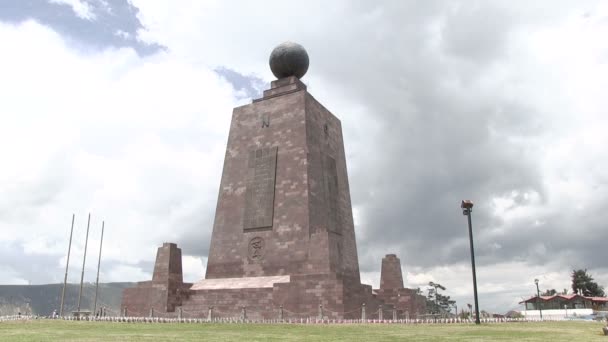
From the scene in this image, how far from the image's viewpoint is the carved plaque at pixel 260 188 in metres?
28.5

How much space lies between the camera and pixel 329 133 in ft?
106

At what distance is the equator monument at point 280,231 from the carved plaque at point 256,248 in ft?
0.19

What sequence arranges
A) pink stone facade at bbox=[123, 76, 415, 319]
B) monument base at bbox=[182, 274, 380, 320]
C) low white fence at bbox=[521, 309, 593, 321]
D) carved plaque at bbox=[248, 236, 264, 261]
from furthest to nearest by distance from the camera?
low white fence at bbox=[521, 309, 593, 321], carved plaque at bbox=[248, 236, 264, 261], pink stone facade at bbox=[123, 76, 415, 319], monument base at bbox=[182, 274, 380, 320]

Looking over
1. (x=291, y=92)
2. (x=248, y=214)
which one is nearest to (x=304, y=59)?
(x=291, y=92)

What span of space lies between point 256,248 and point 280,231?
66.6 inches

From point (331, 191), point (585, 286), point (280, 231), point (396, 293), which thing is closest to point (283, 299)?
point (280, 231)

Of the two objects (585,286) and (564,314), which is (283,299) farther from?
(585,286)

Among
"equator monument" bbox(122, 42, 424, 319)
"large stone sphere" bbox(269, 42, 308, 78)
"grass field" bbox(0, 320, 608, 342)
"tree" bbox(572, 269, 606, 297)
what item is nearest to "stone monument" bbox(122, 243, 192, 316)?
"equator monument" bbox(122, 42, 424, 319)

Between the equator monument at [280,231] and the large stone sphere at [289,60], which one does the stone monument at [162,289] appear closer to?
the equator monument at [280,231]

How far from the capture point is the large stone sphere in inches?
1233

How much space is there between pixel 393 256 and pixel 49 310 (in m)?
154

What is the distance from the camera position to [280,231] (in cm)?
2748

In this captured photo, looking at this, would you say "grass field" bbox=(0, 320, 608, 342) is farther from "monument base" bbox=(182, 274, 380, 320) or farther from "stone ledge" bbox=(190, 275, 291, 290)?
"stone ledge" bbox=(190, 275, 291, 290)

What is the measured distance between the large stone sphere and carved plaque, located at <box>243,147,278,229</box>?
526cm
